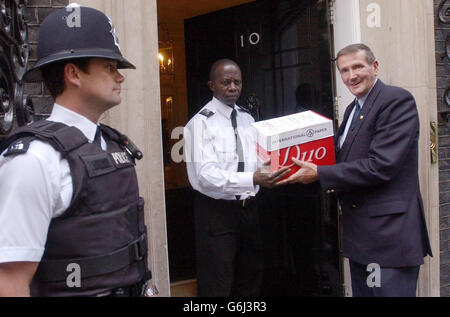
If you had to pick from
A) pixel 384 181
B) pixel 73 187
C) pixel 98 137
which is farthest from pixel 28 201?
pixel 384 181

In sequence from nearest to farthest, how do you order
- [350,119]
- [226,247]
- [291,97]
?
[350,119] < [226,247] < [291,97]

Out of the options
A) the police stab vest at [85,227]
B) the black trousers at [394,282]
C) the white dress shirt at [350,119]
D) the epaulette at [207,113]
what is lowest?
the black trousers at [394,282]

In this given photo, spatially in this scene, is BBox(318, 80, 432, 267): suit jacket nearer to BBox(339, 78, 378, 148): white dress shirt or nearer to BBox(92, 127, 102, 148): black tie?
BBox(339, 78, 378, 148): white dress shirt

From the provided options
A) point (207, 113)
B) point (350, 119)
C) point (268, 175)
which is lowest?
point (268, 175)

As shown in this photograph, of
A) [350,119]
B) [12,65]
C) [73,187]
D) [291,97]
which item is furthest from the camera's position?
[291,97]

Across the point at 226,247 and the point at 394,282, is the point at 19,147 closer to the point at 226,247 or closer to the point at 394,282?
the point at 394,282

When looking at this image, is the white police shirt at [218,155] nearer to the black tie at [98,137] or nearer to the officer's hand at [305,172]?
the officer's hand at [305,172]

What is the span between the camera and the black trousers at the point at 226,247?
11.3 feet

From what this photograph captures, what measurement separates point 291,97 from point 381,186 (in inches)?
68.2

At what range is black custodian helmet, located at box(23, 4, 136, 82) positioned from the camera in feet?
5.39

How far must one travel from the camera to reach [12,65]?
222 centimetres

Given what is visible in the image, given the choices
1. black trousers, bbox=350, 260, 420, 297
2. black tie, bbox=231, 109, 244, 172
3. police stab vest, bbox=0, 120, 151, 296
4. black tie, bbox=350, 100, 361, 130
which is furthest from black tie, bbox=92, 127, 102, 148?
black tie, bbox=231, 109, 244, 172

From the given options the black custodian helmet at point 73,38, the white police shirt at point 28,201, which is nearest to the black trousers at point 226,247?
the black custodian helmet at point 73,38
